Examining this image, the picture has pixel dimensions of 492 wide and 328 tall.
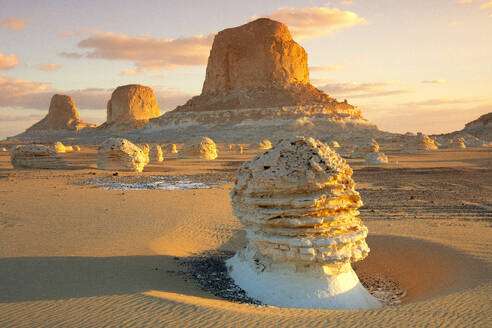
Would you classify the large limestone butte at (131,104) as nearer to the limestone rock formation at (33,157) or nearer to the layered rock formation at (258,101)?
the layered rock formation at (258,101)

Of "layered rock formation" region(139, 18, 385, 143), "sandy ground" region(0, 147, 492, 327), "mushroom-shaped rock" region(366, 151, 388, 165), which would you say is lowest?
"sandy ground" region(0, 147, 492, 327)

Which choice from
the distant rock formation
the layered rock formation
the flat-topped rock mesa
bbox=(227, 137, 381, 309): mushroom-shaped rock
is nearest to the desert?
bbox=(227, 137, 381, 309): mushroom-shaped rock

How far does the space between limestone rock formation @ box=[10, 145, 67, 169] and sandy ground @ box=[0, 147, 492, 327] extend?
4.99 metres

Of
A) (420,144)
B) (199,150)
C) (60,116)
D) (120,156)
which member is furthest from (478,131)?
(60,116)

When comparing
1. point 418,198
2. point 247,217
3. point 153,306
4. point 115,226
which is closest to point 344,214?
point 247,217

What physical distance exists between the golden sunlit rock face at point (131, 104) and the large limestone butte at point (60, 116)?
11.3 metres

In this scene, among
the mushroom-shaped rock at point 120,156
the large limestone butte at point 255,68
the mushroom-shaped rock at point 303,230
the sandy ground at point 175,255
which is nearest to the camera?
the sandy ground at point 175,255

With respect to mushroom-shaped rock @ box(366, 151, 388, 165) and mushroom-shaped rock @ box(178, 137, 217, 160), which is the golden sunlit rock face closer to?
mushroom-shaped rock @ box(178, 137, 217, 160)

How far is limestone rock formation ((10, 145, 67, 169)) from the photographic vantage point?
21844mm

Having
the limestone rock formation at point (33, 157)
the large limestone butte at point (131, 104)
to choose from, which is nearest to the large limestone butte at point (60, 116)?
the large limestone butte at point (131, 104)

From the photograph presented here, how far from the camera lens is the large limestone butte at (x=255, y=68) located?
86.0 m

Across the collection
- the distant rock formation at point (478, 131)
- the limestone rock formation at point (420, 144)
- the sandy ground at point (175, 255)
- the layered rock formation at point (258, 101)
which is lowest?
the sandy ground at point (175, 255)

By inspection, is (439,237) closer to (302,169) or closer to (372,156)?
(302,169)

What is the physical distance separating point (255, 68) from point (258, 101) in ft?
49.8
